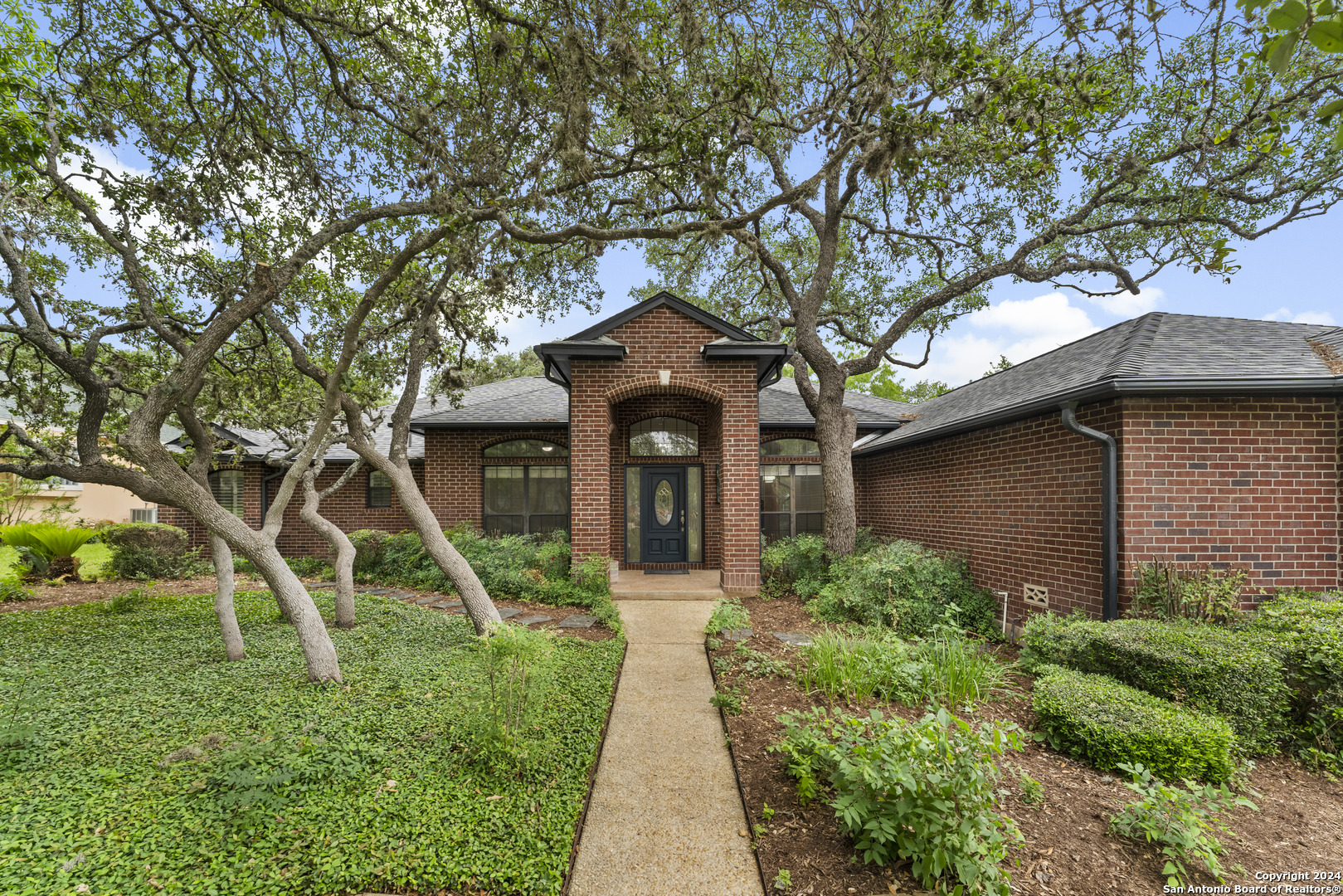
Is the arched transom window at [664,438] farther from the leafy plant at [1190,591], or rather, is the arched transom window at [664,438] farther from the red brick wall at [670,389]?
the leafy plant at [1190,591]

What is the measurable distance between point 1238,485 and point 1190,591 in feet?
4.62

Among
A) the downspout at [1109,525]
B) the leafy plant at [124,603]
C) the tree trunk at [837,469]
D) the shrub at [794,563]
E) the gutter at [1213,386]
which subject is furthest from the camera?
the tree trunk at [837,469]

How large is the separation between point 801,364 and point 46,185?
11.7 meters

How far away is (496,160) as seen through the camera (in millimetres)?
5688

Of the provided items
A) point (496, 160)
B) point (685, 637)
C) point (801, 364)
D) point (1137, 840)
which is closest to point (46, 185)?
point (496, 160)

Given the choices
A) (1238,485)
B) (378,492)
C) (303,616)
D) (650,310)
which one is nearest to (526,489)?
(378,492)

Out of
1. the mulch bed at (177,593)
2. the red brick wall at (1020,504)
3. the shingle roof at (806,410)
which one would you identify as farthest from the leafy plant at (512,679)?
the shingle roof at (806,410)

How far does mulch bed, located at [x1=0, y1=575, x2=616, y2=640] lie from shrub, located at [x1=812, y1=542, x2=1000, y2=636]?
3288 millimetres

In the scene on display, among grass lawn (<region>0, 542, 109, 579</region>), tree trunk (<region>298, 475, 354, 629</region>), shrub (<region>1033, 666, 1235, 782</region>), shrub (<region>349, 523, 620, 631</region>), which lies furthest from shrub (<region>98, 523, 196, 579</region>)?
shrub (<region>1033, 666, 1235, 782</region>)

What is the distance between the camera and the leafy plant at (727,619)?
6.54 m

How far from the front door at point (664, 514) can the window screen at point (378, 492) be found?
7.07m

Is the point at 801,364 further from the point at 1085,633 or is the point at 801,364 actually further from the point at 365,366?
the point at 365,366

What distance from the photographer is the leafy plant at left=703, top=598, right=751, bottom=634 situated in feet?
21.5

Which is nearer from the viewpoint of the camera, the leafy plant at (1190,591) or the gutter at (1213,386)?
the leafy plant at (1190,591)
